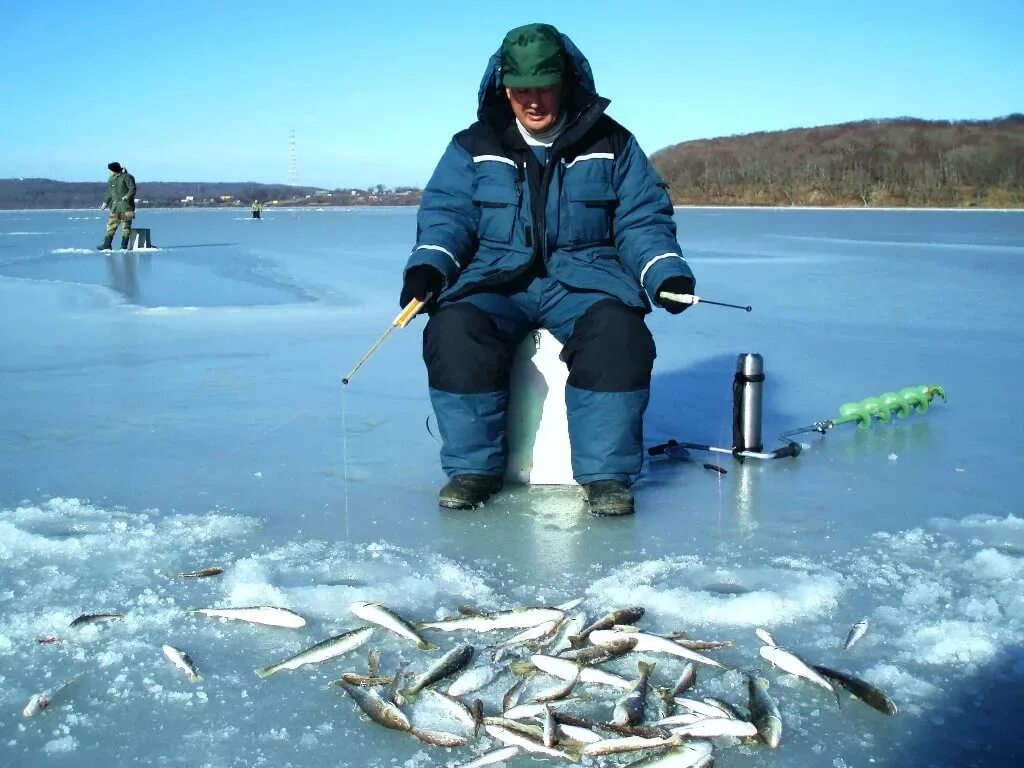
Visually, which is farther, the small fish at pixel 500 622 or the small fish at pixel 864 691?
the small fish at pixel 500 622

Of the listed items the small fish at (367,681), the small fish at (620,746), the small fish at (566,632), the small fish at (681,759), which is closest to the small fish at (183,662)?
the small fish at (367,681)

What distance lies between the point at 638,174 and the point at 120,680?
107 inches

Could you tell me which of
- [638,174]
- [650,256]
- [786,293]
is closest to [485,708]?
[650,256]

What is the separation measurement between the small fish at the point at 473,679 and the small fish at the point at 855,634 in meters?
0.89

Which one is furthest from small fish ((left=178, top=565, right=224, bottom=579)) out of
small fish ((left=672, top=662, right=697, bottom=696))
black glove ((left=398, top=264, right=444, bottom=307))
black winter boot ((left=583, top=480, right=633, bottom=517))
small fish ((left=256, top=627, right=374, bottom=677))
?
small fish ((left=672, top=662, right=697, bottom=696))

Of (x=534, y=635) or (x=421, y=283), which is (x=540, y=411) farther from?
(x=534, y=635)

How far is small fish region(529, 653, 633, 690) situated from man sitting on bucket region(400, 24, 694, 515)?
1.24m

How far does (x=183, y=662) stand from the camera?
252cm

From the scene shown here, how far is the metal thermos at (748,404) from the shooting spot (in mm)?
4496

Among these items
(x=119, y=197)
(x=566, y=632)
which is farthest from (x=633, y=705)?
(x=119, y=197)

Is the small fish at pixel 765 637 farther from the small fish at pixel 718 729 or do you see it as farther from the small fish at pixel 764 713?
the small fish at pixel 718 729

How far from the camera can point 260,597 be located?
9.57ft

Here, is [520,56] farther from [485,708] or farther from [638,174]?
[485,708]

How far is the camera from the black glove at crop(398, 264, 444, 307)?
12.6 feet
